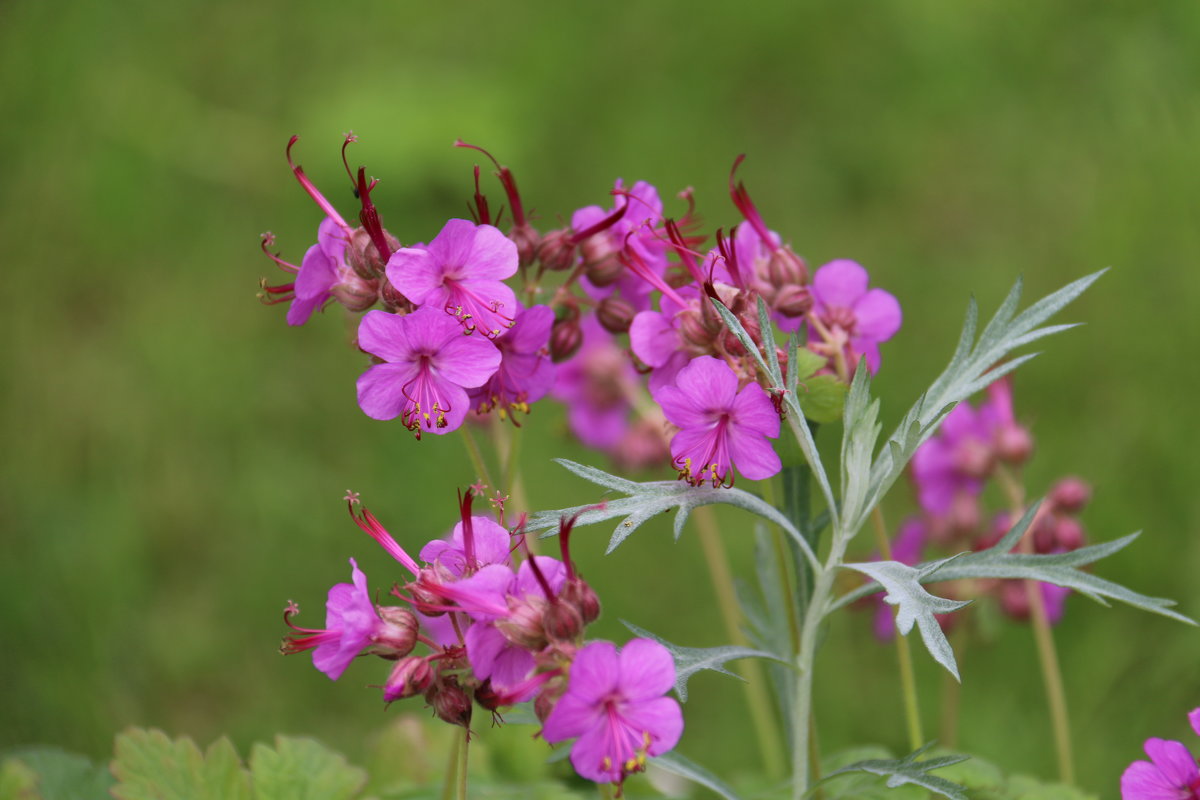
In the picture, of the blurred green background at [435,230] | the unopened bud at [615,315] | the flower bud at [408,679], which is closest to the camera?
the flower bud at [408,679]

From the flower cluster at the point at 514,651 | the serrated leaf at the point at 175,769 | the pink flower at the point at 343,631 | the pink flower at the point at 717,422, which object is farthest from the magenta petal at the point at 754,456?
the serrated leaf at the point at 175,769

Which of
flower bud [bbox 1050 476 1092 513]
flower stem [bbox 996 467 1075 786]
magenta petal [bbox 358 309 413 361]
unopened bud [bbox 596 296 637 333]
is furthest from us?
flower bud [bbox 1050 476 1092 513]

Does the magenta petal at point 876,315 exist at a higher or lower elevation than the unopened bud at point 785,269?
lower

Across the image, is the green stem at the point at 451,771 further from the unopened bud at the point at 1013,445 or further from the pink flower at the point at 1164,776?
the unopened bud at the point at 1013,445

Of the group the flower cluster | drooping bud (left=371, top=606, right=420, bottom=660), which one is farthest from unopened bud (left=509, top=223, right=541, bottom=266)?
drooping bud (left=371, top=606, right=420, bottom=660)

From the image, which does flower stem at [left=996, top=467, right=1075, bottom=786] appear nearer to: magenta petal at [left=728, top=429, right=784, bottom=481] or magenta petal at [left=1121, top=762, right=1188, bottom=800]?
magenta petal at [left=1121, top=762, right=1188, bottom=800]

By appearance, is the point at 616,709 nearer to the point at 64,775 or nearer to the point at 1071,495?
the point at 64,775

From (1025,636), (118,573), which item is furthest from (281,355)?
(1025,636)
